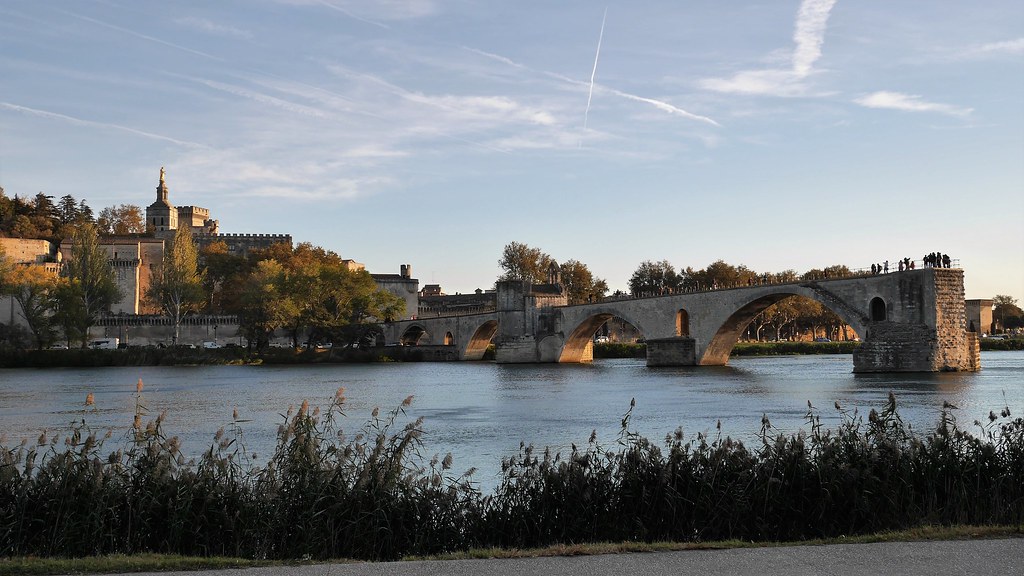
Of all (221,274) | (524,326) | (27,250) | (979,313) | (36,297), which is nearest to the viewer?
(36,297)

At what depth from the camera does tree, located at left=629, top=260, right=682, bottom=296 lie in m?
95.6

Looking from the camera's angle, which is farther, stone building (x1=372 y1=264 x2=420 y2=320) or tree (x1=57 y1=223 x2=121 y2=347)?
stone building (x1=372 y1=264 x2=420 y2=320)

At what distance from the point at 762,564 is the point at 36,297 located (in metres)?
68.5

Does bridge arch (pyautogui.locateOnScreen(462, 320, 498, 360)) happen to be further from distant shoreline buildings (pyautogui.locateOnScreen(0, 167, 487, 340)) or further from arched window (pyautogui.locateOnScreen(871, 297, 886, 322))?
arched window (pyautogui.locateOnScreen(871, 297, 886, 322))

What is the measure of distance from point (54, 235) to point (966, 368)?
89.8 m

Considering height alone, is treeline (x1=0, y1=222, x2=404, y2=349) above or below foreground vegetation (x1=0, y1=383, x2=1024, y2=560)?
above

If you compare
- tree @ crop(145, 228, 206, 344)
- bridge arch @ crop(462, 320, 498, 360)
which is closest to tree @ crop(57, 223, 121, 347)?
tree @ crop(145, 228, 206, 344)

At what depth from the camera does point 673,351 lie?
5656cm

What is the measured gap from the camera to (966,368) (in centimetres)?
4131

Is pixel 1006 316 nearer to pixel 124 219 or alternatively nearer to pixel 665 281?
pixel 665 281

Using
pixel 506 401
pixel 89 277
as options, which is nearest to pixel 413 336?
pixel 89 277

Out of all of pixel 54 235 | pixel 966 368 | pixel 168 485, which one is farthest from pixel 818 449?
pixel 54 235

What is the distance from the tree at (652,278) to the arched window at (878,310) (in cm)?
5163

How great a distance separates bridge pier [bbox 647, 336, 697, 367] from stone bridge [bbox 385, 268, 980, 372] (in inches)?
2.3
